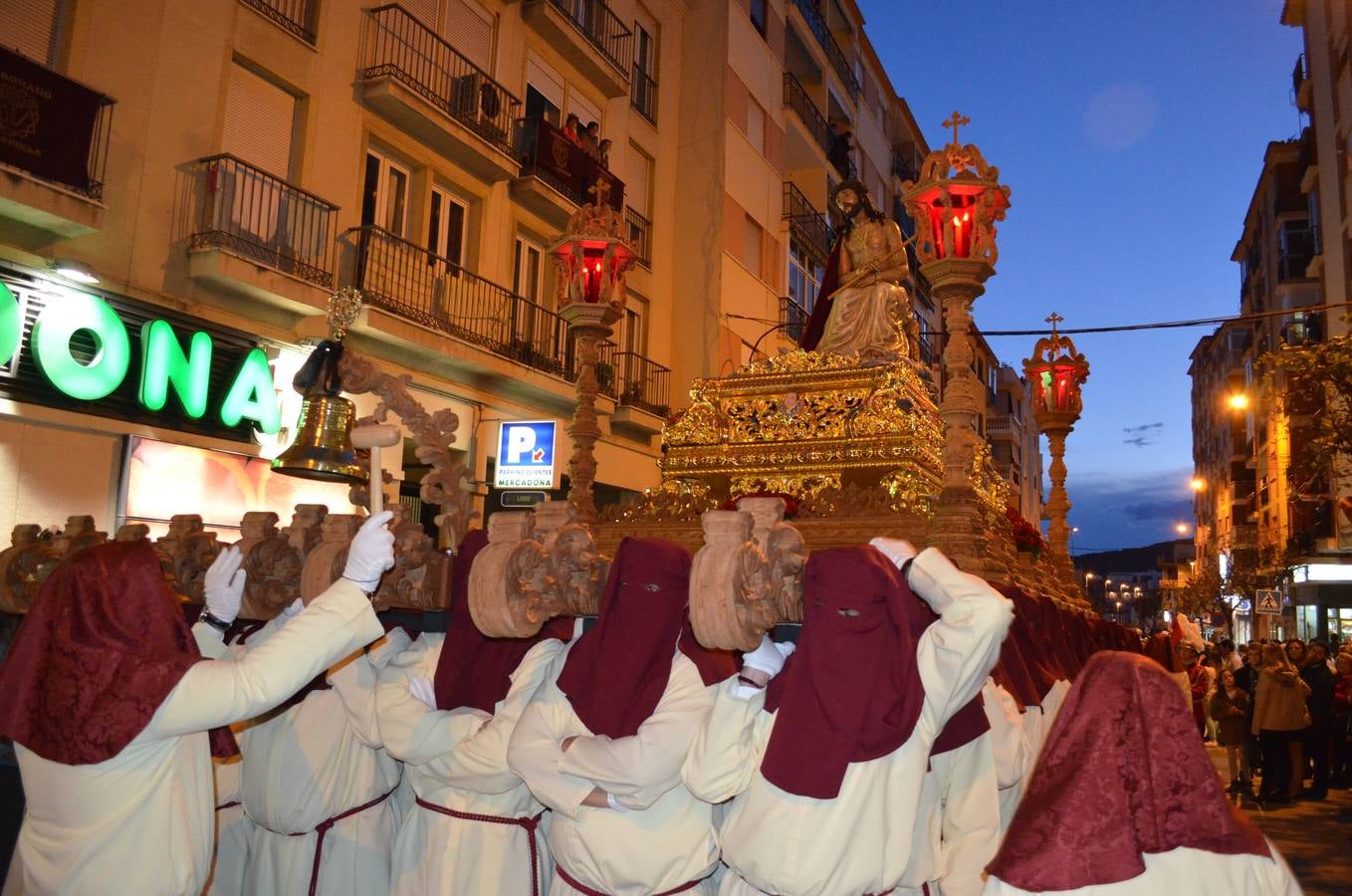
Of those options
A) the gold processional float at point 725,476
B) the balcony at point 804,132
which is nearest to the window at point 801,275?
the balcony at point 804,132

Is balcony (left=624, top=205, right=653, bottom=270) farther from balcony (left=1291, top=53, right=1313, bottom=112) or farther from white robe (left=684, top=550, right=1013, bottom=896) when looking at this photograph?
balcony (left=1291, top=53, right=1313, bottom=112)

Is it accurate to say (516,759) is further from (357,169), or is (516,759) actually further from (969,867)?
(357,169)

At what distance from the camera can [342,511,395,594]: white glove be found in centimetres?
295

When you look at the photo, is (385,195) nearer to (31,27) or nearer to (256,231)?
(256,231)

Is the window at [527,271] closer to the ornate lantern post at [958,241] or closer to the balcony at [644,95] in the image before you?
the balcony at [644,95]

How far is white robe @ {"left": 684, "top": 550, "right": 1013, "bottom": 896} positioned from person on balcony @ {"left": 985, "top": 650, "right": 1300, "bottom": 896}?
0.77 metres

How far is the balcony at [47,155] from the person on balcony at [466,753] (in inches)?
229

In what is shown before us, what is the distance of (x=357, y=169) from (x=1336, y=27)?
920 inches

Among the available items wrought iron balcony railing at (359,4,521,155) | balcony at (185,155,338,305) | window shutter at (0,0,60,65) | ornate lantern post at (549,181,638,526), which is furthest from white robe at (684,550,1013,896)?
wrought iron balcony railing at (359,4,521,155)

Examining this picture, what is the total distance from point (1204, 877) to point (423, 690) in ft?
8.45

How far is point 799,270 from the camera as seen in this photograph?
2075cm

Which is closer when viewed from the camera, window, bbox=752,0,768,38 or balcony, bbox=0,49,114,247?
balcony, bbox=0,49,114,247

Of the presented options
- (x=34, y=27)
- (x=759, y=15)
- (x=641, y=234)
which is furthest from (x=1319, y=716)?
(x=759, y=15)

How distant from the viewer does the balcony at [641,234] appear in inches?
627
